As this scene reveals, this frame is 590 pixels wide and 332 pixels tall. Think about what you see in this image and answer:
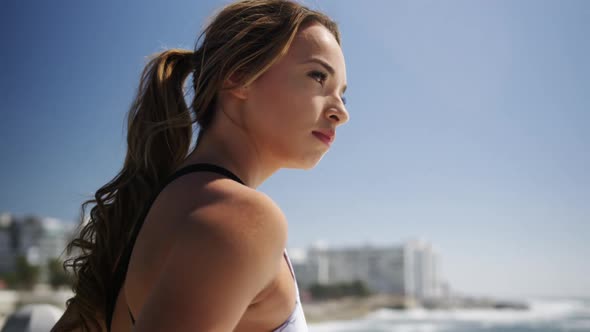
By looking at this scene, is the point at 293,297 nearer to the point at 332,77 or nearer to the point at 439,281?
the point at 332,77

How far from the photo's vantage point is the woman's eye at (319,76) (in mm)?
795

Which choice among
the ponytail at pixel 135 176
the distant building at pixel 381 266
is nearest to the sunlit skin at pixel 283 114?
the ponytail at pixel 135 176

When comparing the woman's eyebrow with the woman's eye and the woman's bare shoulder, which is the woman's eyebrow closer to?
the woman's eye

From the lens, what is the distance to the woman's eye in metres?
0.79

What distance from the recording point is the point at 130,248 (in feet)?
2.57

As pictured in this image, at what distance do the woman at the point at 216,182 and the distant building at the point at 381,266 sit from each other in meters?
81.8

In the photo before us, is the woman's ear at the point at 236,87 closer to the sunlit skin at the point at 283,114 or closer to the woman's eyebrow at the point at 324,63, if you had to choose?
the sunlit skin at the point at 283,114

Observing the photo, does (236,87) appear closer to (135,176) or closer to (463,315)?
(135,176)

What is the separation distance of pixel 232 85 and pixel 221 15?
0.53ft

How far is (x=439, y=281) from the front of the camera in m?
95.2

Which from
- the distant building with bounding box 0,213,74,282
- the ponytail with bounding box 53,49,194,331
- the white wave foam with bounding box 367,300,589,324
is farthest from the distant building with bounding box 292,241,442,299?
the ponytail with bounding box 53,49,194,331

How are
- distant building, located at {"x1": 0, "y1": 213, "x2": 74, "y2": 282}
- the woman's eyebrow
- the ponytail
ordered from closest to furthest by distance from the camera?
the woman's eyebrow → the ponytail → distant building, located at {"x1": 0, "y1": 213, "x2": 74, "y2": 282}

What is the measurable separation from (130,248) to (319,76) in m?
0.38

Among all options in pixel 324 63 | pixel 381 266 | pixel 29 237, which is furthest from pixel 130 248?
pixel 381 266
